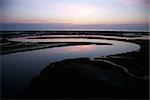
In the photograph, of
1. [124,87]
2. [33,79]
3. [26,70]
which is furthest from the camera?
[26,70]

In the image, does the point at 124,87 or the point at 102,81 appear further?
the point at 102,81

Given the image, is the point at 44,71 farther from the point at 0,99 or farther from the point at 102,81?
the point at 0,99

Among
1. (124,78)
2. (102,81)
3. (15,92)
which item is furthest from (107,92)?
(15,92)

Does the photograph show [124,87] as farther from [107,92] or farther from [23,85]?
[23,85]

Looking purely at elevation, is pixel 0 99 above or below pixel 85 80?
above

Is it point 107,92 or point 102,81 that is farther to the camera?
point 102,81

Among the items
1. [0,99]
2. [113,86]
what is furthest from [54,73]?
[0,99]

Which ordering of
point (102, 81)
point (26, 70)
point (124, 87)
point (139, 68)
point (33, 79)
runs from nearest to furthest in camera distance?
1. point (124, 87)
2. point (102, 81)
3. point (33, 79)
4. point (139, 68)
5. point (26, 70)

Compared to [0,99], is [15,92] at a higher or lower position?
lower

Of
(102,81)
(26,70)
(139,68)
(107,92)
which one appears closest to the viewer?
Result: (107,92)

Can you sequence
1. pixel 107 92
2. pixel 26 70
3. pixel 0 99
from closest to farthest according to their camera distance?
pixel 0 99 → pixel 107 92 → pixel 26 70
